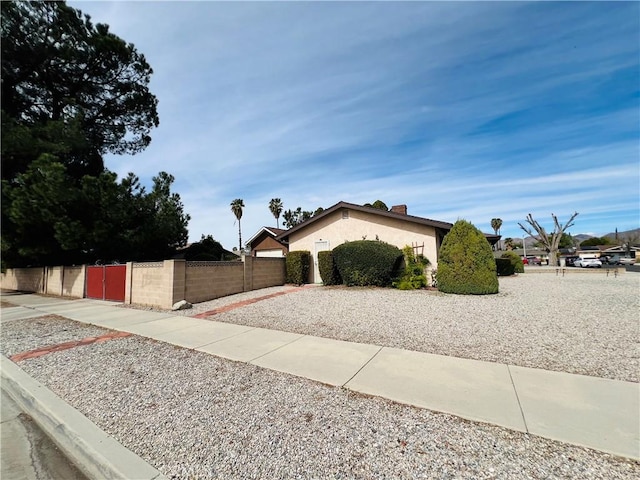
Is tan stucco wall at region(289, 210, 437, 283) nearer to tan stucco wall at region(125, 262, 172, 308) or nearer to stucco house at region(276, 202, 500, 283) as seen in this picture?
stucco house at region(276, 202, 500, 283)

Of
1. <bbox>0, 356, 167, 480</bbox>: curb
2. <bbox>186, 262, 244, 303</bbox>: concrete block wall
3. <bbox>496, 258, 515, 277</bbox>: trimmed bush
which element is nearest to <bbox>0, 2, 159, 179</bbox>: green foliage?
<bbox>186, 262, 244, 303</bbox>: concrete block wall

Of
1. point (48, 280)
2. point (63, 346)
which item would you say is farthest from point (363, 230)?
point (48, 280)

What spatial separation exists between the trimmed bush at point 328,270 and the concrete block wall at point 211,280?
390 cm

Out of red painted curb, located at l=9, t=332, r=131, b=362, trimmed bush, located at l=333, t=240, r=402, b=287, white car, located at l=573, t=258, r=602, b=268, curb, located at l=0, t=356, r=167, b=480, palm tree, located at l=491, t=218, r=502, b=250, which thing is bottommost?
curb, located at l=0, t=356, r=167, b=480

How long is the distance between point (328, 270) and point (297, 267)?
2.01 meters

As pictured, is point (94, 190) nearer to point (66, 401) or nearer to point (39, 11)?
point (39, 11)

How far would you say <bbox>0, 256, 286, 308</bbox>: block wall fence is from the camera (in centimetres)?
1020

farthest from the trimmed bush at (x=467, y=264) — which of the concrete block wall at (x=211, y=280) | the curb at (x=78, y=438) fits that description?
the curb at (x=78, y=438)

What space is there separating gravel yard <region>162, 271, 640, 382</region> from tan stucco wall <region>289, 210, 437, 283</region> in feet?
12.1

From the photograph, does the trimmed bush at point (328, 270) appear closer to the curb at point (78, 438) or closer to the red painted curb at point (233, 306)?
the red painted curb at point (233, 306)

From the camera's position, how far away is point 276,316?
8.21 m

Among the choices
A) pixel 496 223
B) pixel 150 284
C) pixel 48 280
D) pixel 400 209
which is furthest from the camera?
pixel 496 223

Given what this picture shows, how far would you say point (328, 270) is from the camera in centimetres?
1430

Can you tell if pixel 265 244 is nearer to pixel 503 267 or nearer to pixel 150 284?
pixel 150 284
